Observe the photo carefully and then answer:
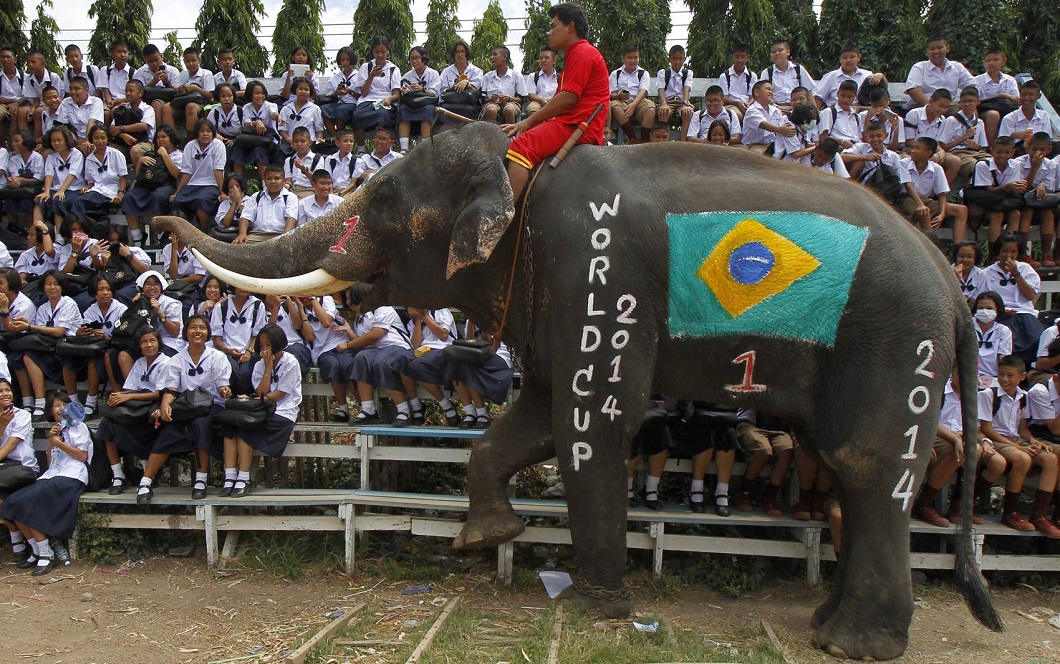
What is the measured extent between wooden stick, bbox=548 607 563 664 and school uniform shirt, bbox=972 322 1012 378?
398cm

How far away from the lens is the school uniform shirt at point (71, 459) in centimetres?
635

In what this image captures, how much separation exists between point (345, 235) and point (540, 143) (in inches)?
48.0

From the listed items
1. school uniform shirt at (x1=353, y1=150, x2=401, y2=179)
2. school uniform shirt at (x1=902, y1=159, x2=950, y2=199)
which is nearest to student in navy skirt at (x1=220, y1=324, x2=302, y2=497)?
school uniform shirt at (x1=353, y1=150, x2=401, y2=179)

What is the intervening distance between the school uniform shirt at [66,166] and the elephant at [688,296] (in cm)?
591

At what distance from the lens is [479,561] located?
20.6 feet

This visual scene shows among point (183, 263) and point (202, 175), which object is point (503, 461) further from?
point (202, 175)

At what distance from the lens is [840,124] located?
9680 millimetres

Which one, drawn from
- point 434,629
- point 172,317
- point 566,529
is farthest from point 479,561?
point 172,317

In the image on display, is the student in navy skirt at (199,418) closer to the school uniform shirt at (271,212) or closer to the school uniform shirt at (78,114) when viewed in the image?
the school uniform shirt at (271,212)

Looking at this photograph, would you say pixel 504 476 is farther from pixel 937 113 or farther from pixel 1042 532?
pixel 937 113

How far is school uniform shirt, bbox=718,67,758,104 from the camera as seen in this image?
35.2 feet

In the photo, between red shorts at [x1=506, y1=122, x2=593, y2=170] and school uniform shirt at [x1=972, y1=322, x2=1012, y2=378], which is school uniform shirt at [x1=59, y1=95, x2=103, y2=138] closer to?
red shorts at [x1=506, y1=122, x2=593, y2=170]

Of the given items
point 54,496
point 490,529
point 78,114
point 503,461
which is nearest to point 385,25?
point 78,114

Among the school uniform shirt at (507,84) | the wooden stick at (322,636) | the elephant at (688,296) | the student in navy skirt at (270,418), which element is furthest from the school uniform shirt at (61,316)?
the school uniform shirt at (507,84)
